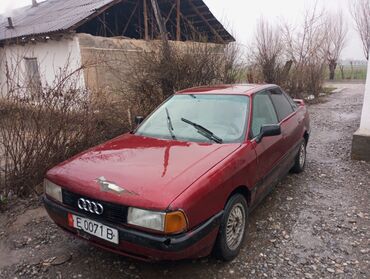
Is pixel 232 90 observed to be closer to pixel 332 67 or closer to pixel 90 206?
pixel 90 206

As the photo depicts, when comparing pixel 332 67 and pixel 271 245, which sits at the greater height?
pixel 332 67

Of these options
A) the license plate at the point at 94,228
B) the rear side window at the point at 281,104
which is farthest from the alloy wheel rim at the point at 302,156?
the license plate at the point at 94,228

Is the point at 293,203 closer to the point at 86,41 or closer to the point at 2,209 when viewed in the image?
the point at 2,209

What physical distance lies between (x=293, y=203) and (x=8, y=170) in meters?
3.82

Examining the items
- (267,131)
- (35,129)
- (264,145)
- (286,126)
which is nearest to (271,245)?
(264,145)

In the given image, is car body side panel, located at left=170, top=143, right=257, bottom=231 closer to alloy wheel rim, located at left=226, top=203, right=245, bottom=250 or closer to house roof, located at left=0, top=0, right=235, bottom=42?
alloy wheel rim, located at left=226, top=203, right=245, bottom=250

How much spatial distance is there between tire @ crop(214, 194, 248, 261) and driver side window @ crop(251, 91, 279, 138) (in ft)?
2.69

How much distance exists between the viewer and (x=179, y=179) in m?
2.61

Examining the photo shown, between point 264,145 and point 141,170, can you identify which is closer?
point 141,170

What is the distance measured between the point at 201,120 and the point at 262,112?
82 centimetres

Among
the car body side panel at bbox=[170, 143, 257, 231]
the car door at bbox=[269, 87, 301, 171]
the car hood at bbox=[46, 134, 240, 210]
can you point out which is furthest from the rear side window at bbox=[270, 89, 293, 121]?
the car hood at bbox=[46, 134, 240, 210]

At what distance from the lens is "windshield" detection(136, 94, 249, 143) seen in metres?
3.48

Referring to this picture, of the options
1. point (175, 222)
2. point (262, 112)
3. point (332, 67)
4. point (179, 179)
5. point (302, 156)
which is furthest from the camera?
point (332, 67)

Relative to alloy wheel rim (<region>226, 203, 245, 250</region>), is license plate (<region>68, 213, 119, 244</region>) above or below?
above
